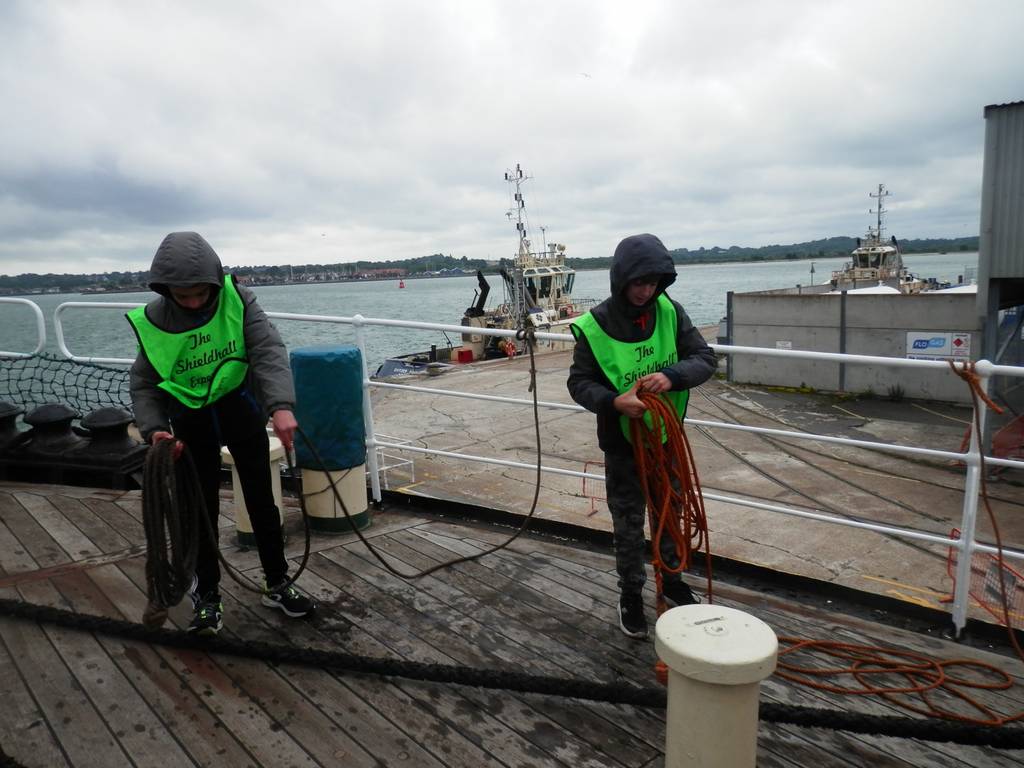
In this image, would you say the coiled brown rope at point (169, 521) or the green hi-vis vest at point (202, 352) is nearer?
the coiled brown rope at point (169, 521)

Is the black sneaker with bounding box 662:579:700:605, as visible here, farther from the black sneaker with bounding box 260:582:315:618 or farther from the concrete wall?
the concrete wall

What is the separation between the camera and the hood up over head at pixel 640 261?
101 inches

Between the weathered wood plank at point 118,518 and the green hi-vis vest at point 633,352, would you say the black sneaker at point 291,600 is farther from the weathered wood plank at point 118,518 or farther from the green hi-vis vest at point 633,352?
the green hi-vis vest at point 633,352

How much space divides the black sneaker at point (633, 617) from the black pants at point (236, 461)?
1.43m

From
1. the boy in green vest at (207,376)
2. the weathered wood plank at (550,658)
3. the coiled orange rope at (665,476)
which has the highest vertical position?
the boy in green vest at (207,376)

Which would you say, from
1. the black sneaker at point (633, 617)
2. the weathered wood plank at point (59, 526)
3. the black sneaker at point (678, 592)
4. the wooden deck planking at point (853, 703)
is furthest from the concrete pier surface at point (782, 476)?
the weathered wood plank at point (59, 526)

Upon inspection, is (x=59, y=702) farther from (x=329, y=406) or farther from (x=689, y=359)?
(x=689, y=359)

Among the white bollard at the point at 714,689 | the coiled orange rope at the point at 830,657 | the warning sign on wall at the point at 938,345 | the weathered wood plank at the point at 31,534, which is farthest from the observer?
the warning sign on wall at the point at 938,345

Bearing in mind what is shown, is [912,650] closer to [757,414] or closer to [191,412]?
[191,412]

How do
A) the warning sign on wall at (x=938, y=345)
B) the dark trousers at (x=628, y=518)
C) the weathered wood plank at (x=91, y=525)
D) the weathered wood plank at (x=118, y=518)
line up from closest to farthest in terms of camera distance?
1. the dark trousers at (x=628, y=518)
2. the weathered wood plank at (x=91, y=525)
3. the weathered wood plank at (x=118, y=518)
4. the warning sign on wall at (x=938, y=345)

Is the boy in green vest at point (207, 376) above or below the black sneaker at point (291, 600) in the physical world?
above

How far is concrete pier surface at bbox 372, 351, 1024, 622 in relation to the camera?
6.62 meters

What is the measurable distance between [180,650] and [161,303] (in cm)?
132

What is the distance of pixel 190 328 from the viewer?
106 inches
